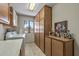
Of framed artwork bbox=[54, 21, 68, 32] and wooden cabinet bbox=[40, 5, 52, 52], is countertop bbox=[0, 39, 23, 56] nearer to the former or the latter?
framed artwork bbox=[54, 21, 68, 32]

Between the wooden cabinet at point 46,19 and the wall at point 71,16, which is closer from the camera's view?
the wall at point 71,16

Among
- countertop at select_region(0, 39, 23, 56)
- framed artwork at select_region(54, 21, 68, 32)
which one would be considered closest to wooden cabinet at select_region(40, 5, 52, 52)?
framed artwork at select_region(54, 21, 68, 32)

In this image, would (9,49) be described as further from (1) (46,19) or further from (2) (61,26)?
(1) (46,19)

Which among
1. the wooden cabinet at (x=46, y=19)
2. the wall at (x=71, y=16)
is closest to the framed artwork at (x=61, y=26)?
the wall at (x=71, y=16)

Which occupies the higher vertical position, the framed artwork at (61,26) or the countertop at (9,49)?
the framed artwork at (61,26)

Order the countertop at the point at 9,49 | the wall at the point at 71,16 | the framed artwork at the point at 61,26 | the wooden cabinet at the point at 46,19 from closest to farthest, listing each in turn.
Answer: the countertop at the point at 9,49 < the wall at the point at 71,16 < the framed artwork at the point at 61,26 < the wooden cabinet at the point at 46,19

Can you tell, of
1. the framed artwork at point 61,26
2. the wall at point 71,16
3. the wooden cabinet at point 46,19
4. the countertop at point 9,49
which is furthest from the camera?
the wooden cabinet at point 46,19

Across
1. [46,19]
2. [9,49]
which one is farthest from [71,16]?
[9,49]

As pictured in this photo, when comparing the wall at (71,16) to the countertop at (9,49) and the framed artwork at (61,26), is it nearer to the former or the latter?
the framed artwork at (61,26)

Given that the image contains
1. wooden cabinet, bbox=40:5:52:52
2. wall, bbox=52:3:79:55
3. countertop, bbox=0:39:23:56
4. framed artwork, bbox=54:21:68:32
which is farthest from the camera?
wooden cabinet, bbox=40:5:52:52

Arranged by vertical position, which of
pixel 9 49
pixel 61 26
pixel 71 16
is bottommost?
pixel 9 49

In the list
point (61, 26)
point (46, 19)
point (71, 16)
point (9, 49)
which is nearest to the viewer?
point (9, 49)

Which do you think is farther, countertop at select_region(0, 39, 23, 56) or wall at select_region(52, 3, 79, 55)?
wall at select_region(52, 3, 79, 55)

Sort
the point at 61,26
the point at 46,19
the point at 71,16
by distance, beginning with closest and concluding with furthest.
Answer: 1. the point at 71,16
2. the point at 61,26
3. the point at 46,19
